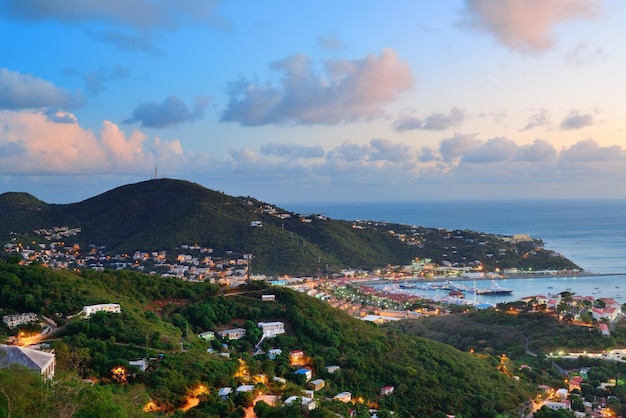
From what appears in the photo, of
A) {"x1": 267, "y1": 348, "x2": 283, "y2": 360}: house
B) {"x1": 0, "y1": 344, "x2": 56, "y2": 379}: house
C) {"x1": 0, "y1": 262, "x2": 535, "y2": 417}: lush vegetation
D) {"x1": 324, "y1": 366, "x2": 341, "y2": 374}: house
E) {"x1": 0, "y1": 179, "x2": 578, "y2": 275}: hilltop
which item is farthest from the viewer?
{"x1": 0, "y1": 179, "x2": 578, "y2": 275}: hilltop

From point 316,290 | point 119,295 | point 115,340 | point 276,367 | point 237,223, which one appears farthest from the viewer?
point 237,223

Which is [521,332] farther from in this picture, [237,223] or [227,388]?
[237,223]

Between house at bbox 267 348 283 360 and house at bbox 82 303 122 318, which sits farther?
house at bbox 267 348 283 360

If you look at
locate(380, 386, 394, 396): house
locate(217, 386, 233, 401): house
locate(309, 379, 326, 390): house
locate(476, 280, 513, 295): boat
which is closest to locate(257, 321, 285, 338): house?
locate(309, 379, 326, 390): house

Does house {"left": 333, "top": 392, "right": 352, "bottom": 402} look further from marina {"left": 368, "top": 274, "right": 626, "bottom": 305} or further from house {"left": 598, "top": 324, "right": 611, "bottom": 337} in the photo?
marina {"left": 368, "top": 274, "right": 626, "bottom": 305}

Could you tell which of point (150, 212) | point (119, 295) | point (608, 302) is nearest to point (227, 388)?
point (119, 295)
